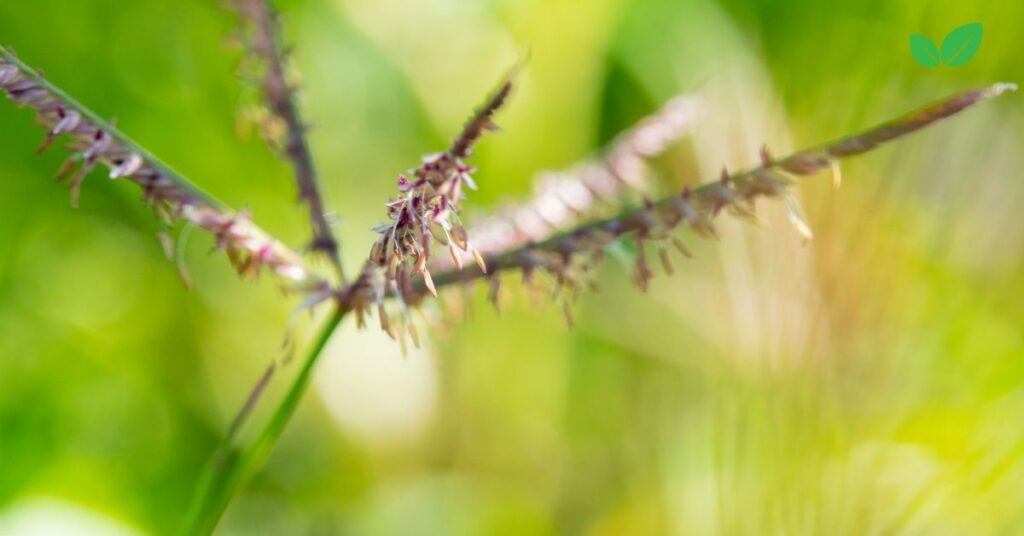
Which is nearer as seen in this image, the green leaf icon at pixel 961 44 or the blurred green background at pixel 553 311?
the green leaf icon at pixel 961 44

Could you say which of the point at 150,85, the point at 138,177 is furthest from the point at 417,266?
the point at 150,85

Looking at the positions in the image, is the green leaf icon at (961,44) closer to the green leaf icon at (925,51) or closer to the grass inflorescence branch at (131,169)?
the green leaf icon at (925,51)

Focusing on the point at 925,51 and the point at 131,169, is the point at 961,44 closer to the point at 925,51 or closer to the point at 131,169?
the point at 925,51

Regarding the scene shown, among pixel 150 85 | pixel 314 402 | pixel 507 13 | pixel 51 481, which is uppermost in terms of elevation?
pixel 507 13

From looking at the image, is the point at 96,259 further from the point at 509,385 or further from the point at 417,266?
the point at 417,266

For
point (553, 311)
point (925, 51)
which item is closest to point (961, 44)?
point (925, 51)

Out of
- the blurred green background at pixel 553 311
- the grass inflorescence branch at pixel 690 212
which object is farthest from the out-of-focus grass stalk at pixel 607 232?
the blurred green background at pixel 553 311

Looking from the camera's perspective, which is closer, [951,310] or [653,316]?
[951,310]

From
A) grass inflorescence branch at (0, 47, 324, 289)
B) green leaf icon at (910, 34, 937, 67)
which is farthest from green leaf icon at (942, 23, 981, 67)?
grass inflorescence branch at (0, 47, 324, 289)
